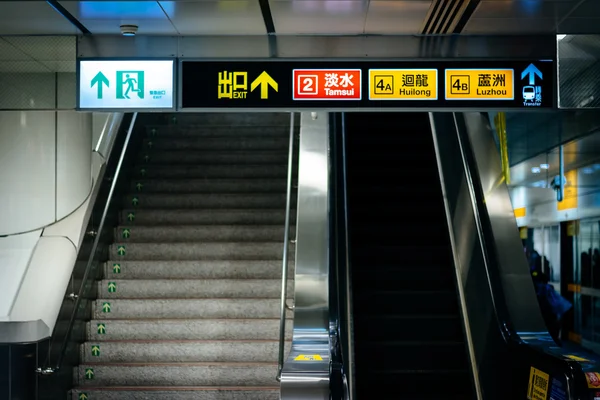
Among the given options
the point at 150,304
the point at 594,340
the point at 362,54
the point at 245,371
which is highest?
the point at 362,54

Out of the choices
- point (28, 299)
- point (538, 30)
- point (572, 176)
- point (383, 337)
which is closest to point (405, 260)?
point (383, 337)

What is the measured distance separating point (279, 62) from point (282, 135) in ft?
14.0

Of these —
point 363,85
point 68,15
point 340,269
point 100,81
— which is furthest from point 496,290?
point 68,15

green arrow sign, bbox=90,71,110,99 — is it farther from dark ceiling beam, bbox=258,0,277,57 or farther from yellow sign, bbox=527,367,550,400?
yellow sign, bbox=527,367,550,400

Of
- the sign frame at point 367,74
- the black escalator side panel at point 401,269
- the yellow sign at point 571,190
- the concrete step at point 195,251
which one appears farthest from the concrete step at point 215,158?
the yellow sign at point 571,190

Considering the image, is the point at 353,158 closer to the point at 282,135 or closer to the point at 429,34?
the point at 282,135

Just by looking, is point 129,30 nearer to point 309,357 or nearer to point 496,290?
point 309,357

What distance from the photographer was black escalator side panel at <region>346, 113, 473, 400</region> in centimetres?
648

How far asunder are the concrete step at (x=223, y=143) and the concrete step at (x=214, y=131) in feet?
0.45

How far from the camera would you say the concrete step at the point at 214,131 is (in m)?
10.2

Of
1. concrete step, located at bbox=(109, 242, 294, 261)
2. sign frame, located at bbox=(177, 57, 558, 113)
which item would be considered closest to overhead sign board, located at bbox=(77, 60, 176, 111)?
sign frame, located at bbox=(177, 57, 558, 113)

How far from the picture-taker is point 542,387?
5062 millimetres

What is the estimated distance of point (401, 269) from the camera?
24.7 feet

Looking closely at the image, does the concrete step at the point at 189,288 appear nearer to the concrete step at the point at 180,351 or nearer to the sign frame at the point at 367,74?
the concrete step at the point at 180,351
